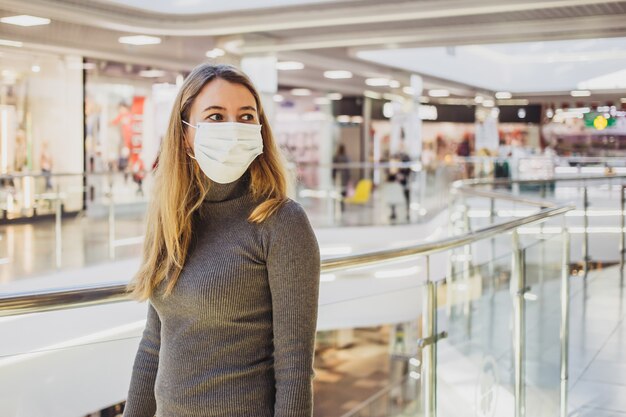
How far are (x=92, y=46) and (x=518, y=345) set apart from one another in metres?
11.5

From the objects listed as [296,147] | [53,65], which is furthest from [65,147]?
[296,147]

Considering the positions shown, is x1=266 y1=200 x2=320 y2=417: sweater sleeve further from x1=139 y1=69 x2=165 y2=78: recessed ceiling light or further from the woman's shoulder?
x1=139 y1=69 x2=165 y2=78: recessed ceiling light

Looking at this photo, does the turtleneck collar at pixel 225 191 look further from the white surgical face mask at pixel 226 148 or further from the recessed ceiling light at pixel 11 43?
the recessed ceiling light at pixel 11 43

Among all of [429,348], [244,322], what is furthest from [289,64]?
[244,322]

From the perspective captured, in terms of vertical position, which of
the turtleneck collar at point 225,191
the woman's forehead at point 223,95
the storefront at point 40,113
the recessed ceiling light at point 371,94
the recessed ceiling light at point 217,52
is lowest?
the turtleneck collar at point 225,191

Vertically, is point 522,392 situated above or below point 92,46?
below

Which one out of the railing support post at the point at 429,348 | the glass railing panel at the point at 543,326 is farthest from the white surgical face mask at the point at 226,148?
the glass railing panel at the point at 543,326

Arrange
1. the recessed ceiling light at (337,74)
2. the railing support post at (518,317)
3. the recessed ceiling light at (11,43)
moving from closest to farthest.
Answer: the railing support post at (518,317)
the recessed ceiling light at (11,43)
the recessed ceiling light at (337,74)

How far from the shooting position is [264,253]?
1.55 m

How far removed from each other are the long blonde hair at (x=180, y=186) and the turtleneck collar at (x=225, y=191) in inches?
0.6

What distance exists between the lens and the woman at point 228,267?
153 cm

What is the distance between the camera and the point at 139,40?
13.3 m

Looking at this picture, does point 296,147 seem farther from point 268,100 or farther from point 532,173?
point 268,100

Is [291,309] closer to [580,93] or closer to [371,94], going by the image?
[580,93]
